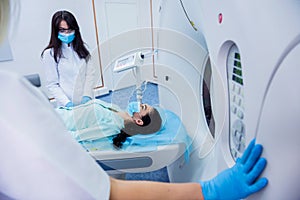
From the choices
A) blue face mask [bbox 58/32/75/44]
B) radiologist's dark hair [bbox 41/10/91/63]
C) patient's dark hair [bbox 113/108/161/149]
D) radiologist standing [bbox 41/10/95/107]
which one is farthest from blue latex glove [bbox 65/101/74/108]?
patient's dark hair [bbox 113/108/161/149]

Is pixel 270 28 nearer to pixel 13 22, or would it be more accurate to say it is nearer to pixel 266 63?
pixel 266 63

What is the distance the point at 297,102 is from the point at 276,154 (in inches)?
4.3

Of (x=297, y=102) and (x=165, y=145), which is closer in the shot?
(x=297, y=102)

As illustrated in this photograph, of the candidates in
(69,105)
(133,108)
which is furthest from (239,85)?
(69,105)

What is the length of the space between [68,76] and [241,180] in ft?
5.80

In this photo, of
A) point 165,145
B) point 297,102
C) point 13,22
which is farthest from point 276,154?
point 165,145

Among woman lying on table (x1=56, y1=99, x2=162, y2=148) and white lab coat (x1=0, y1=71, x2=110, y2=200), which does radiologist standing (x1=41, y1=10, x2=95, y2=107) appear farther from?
white lab coat (x1=0, y1=71, x2=110, y2=200)

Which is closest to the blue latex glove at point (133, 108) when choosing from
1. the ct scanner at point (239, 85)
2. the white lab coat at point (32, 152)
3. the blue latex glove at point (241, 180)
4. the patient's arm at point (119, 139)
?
the patient's arm at point (119, 139)

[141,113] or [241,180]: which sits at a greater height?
[241,180]

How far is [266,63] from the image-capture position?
473mm

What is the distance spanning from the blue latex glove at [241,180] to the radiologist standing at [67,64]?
1.53 meters

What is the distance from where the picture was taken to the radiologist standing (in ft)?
6.36

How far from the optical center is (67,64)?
202 centimetres

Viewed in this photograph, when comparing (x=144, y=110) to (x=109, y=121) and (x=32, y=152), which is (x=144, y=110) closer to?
(x=109, y=121)
